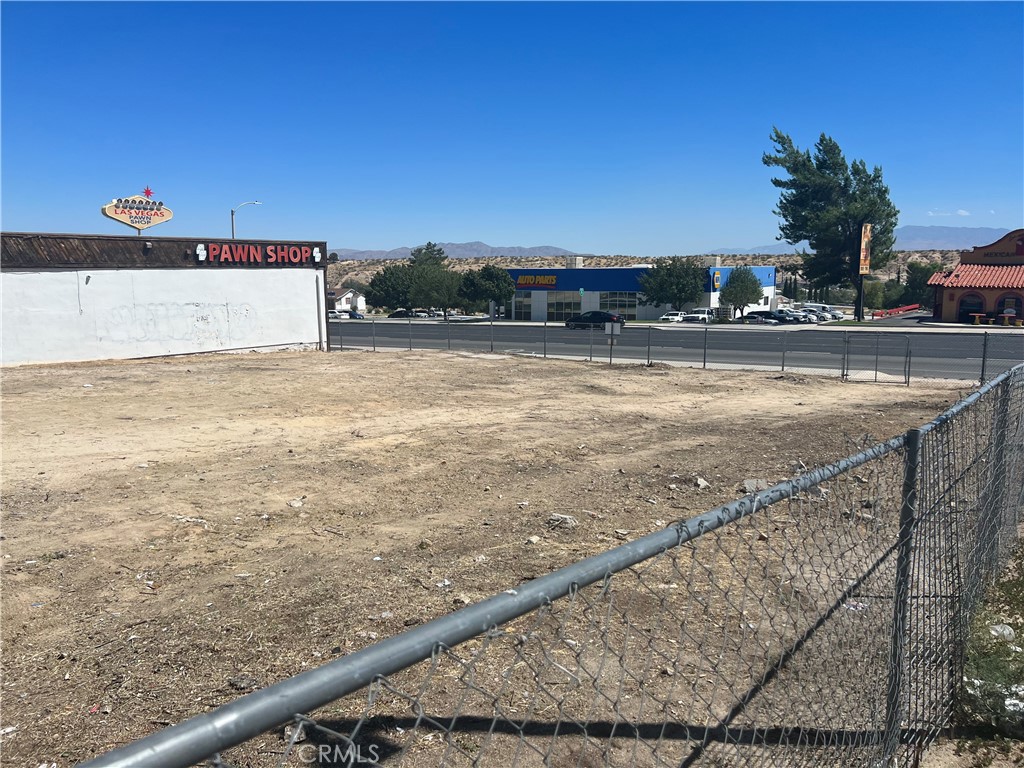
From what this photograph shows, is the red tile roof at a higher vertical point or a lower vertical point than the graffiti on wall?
higher

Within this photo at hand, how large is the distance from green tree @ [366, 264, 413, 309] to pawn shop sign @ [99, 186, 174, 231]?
4238 cm

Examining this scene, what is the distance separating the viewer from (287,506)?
9438 millimetres

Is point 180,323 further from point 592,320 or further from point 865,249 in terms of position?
point 865,249

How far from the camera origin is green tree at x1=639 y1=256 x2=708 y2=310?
69.6 metres

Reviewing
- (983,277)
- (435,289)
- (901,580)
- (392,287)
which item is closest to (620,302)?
(435,289)

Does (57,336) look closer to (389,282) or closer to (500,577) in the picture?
(500,577)

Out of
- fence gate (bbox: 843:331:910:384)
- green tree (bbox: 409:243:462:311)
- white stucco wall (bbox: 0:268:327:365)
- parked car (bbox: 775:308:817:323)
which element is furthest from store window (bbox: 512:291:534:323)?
white stucco wall (bbox: 0:268:327:365)

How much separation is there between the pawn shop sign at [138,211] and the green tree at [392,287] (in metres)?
42.4

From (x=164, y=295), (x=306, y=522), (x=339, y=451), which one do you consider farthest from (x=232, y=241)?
(x=306, y=522)

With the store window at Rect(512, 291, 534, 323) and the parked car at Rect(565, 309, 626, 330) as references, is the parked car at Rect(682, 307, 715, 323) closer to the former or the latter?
the parked car at Rect(565, 309, 626, 330)

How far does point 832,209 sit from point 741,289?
1233 centimetres

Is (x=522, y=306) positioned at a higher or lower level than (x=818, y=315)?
higher

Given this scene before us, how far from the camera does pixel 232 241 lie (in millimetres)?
34031

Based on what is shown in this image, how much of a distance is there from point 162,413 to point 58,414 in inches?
86.5
